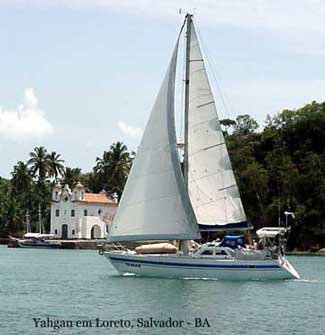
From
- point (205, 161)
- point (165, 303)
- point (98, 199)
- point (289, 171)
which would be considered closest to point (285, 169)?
point (289, 171)

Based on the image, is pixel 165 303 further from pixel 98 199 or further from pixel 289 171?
pixel 98 199

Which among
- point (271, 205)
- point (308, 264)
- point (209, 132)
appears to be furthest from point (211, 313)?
point (271, 205)

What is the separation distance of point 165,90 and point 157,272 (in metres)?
9.38

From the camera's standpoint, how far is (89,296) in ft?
140

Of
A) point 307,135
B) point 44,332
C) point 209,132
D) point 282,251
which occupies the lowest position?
point 44,332

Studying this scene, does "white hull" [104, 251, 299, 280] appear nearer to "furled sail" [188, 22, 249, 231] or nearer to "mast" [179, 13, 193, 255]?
"mast" [179, 13, 193, 255]

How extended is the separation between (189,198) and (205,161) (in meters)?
2.14

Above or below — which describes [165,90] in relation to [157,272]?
above

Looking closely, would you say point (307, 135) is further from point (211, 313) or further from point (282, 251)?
point (211, 313)

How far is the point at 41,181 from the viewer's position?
14938 cm

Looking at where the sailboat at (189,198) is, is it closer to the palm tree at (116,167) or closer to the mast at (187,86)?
the mast at (187,86)

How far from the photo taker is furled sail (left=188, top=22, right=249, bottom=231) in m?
50.8

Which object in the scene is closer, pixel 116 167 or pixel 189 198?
pixel 189 198

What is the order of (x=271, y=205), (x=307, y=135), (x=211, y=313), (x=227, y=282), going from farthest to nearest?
1. (x=307, y=135)
2. (x=271, y=205)
3. (x=227, y=282)
4. (x=211, y=313)
